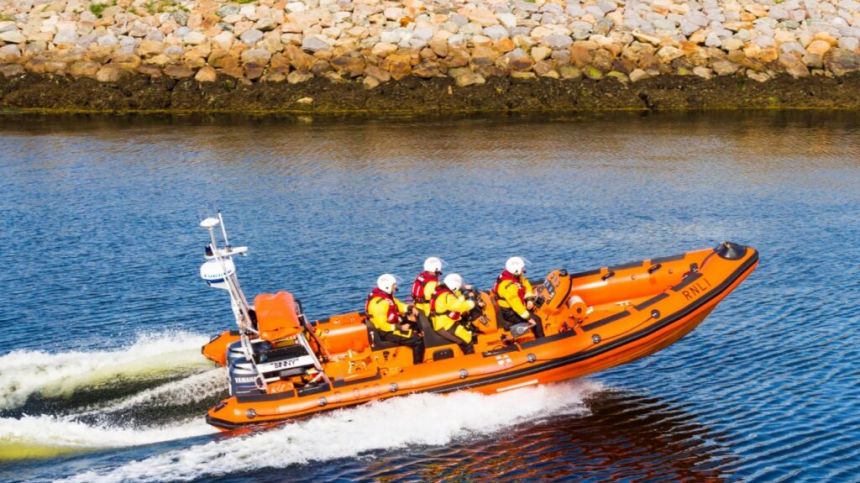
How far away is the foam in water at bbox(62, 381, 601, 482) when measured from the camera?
12.4 metres

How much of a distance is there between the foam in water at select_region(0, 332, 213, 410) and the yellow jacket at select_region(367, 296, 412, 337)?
260 cm

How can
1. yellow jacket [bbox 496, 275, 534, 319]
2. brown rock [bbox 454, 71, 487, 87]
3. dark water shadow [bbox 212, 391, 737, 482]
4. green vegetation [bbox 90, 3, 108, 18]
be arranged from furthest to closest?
green vegetation [bbox 90, 3, 108, 18] < brown rock [bbox 454, 71, 487, 87] < yellow jacket [bbox 496, 275, 534, 319] < dark water shadow [bbox 212, 391, 737, 482]

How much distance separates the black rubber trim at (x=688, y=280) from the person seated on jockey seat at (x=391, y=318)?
128 inches

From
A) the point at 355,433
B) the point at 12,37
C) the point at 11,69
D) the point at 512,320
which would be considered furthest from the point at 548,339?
the point at 12,37

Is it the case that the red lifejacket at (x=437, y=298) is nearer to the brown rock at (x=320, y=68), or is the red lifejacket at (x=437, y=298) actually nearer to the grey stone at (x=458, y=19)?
the brown rock at (x=320, y=68)

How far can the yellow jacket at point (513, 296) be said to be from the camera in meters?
14.2

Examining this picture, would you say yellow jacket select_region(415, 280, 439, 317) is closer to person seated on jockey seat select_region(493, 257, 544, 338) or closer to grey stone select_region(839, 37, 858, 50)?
person seated on jockey seat select_region(493, 257, 544, 338)

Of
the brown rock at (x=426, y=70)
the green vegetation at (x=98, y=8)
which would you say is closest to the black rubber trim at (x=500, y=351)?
the brown rock at (x=426, y=70)

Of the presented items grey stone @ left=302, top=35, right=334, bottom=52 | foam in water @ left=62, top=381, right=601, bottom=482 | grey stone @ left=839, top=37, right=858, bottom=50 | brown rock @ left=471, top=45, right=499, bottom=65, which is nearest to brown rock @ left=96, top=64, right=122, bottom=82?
grey stone @ left=302, top=35, right=334, bottom=52

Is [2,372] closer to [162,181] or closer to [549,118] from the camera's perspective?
[162,181]

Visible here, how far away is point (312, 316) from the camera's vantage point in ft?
56.6

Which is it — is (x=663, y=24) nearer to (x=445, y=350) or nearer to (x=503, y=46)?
(x=503, y=46)

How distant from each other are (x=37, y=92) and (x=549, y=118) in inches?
600

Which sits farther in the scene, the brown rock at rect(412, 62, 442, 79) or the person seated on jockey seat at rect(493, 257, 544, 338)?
the brown rock at rect(412, 62, 442, 79)
